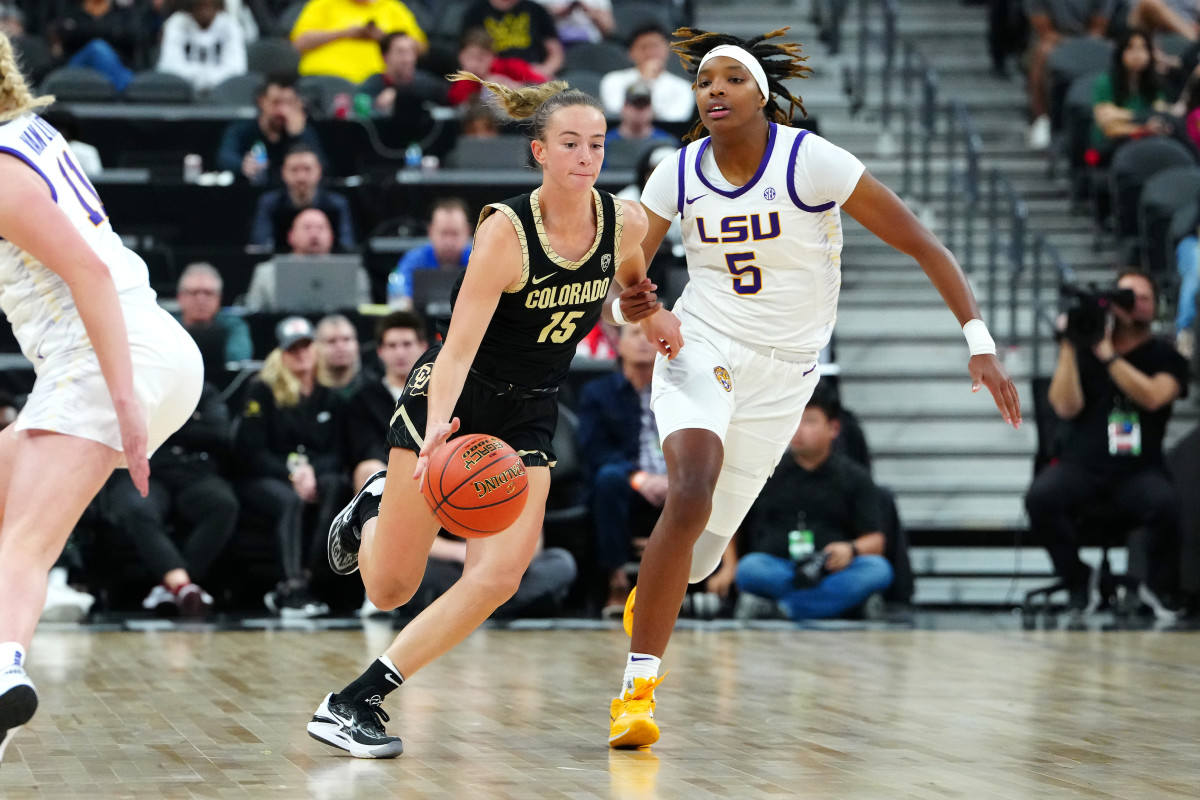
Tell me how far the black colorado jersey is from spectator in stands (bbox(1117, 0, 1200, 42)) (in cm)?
1029

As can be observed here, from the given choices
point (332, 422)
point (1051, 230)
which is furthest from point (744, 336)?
point (1051, 230)

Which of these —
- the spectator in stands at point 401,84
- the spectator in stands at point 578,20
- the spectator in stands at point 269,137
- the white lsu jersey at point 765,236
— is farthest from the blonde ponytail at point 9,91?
the spectator in stands at point 578,20

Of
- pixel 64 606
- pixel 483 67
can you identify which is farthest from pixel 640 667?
pixel 483 67

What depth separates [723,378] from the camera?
197 inches

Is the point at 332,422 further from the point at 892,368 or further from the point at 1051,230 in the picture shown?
the point at 1051,230

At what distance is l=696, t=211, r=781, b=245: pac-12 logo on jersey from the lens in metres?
4.98

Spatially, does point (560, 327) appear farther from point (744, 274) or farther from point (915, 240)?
point (915, 240)

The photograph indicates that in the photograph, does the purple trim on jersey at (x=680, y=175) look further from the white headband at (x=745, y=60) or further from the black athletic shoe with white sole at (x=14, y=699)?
the black athletic shoe with white sole at (x=14, y=699)

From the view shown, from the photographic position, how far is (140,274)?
3.99 meters

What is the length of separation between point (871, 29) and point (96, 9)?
7.05 m

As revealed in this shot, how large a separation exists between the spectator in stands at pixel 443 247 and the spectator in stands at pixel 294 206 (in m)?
0.88

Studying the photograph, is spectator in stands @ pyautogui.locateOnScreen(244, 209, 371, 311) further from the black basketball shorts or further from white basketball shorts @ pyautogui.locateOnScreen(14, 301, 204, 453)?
white basketball shorts @ pyautogui.locateOnScreen(14, 301, 204, 453)

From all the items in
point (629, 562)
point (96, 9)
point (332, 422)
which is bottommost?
point (629, 562)

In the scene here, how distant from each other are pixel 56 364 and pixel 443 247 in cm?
611
